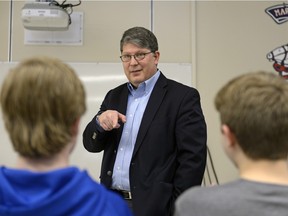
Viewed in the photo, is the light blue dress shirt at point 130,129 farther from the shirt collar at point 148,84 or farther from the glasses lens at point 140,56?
the glasses lens at point 140,56

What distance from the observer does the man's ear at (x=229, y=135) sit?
2.97 ft

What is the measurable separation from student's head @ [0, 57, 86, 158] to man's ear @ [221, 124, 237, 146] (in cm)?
37

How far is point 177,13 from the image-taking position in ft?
11.1

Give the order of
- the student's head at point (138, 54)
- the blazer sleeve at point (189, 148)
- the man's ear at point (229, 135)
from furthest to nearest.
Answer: the student's head at point (138, 54), the blazer sleeve at point (189, 148), the man's ear at point (229, 135)

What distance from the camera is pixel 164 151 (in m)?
1.70

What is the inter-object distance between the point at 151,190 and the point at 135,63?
0.65 meters

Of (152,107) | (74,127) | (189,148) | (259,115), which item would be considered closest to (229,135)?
(259,115)

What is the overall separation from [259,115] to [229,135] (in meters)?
0.10

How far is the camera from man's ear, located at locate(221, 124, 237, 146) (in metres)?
0.90

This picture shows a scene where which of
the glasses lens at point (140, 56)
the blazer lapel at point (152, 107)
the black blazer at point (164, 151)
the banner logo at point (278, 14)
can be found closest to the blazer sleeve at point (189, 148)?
the black blazer at point (164, 151)

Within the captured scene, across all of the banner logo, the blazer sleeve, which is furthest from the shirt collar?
the banner logo

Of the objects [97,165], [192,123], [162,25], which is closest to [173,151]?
[192,123]

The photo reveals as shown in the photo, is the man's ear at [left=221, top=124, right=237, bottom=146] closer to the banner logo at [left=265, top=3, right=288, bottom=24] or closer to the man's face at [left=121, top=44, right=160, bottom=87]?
the man's face at [left=121, top=44, right=160, bottom=87]

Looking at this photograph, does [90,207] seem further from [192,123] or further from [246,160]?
[192,123]
